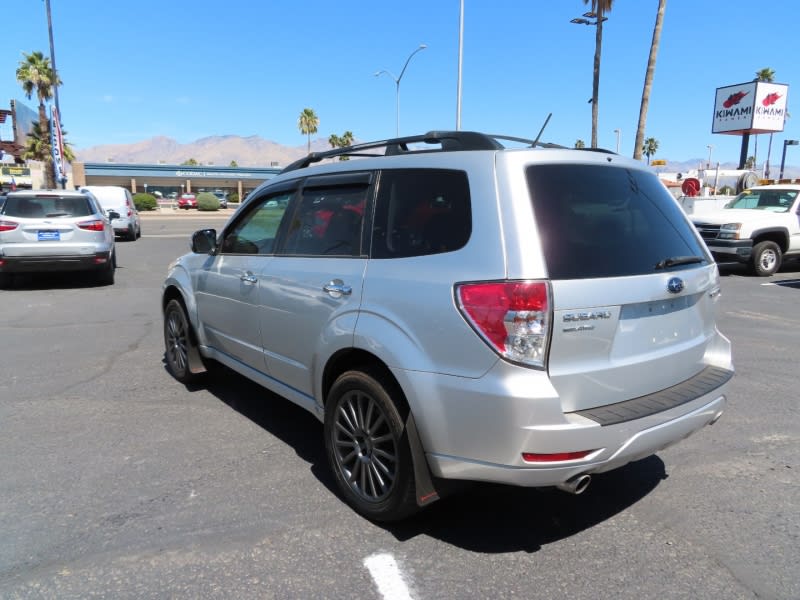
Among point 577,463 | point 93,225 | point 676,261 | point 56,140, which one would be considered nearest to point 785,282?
point 676,261

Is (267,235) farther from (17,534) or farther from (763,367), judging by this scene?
(763,367)

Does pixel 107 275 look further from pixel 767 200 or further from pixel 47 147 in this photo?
pixel 47 147

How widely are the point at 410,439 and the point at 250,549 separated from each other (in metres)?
0.95

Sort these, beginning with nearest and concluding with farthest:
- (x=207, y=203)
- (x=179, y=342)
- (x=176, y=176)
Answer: (x=179, y=342) < (x=207, y=203) < (x=176, y=176)

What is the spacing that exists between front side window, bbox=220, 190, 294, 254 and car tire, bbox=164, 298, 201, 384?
3.02 ft

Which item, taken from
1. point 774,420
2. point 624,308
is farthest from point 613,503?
point 774,420

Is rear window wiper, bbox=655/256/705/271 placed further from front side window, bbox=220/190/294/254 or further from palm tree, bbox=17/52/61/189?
palm tree, bbox=17/52/61/189

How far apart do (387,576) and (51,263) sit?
32.0 feet

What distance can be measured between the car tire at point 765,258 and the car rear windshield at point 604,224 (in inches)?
441

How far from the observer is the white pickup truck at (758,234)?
12.6 m

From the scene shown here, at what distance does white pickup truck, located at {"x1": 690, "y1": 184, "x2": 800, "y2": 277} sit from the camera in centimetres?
1257

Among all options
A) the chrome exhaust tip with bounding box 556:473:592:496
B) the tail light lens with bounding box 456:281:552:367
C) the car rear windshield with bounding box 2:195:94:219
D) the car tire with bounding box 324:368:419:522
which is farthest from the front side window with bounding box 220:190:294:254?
the car rear windshield with bounding box 2:195:94:219

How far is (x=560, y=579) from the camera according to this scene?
2648mm

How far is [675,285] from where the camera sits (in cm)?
290
